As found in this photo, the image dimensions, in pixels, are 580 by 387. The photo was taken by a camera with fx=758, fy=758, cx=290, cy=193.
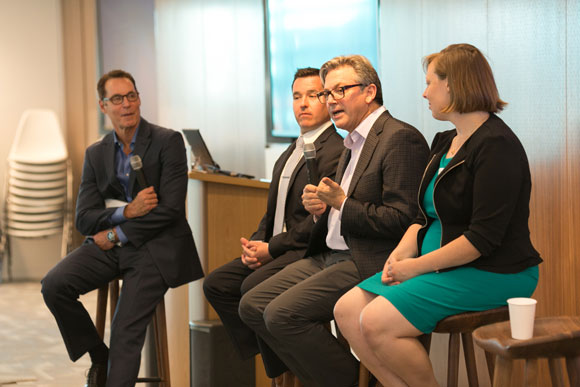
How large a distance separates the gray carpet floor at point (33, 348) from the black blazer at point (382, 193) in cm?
190

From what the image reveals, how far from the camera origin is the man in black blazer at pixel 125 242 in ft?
10.4

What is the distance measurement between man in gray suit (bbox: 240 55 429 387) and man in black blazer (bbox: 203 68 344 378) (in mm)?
209

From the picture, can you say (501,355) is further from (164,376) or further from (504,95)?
(164,376)

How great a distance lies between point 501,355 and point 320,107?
1515 mm

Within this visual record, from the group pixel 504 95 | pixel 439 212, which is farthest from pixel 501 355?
pixel 504 95

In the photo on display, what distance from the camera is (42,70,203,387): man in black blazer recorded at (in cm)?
317

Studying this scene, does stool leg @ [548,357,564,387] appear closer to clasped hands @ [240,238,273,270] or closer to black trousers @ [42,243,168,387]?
clasped hands @ [240,238,273,270]

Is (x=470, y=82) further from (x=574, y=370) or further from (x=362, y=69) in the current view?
(x=574, y=370)

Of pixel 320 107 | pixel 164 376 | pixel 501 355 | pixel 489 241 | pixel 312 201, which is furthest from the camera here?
pixel 164 376

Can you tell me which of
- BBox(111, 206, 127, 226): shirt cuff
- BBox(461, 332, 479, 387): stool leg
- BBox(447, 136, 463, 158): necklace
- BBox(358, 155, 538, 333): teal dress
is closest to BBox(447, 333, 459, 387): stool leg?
BBox(461, 332, 479, 387): stool leg

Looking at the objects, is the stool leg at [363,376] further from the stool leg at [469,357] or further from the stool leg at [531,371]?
the stool leg at [531,371]

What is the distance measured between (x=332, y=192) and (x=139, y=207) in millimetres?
1111

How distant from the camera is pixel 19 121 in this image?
6.85 metres

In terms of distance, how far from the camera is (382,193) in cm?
250
